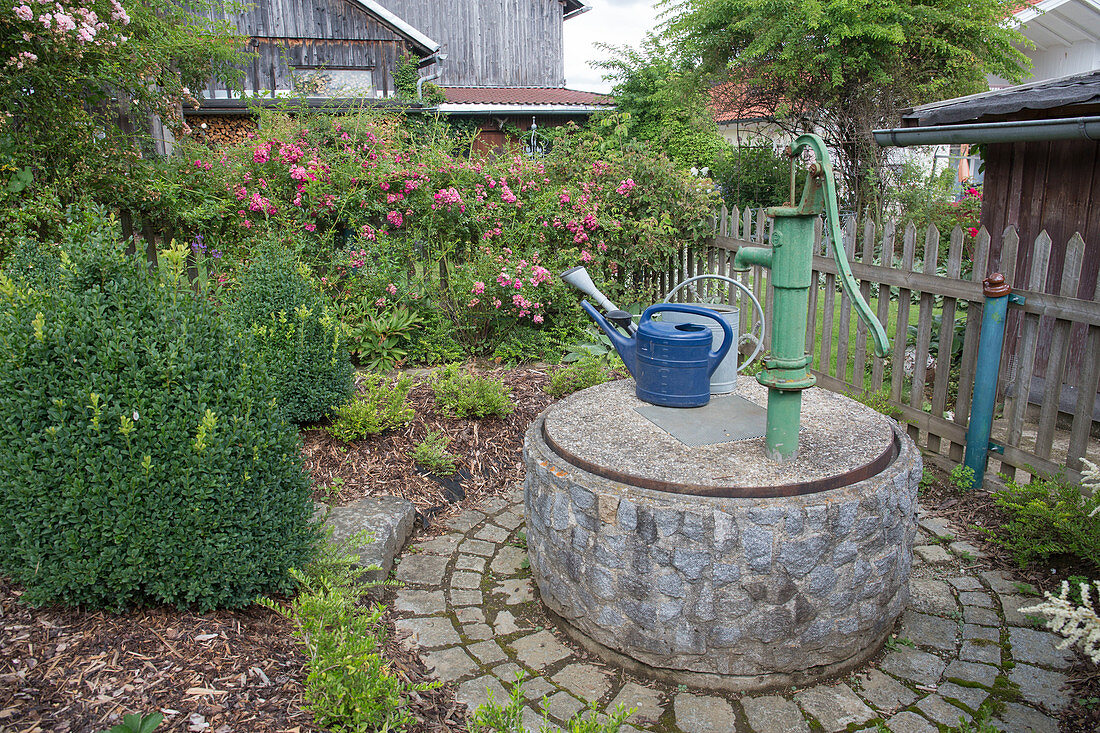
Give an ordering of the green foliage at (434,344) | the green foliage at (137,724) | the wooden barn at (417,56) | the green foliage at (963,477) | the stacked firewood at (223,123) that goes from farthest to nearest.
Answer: the wooden barn at (417,56)
the stacked firewood at (223,123)
the green foliage at (434,344)
the green foliage at (963,477)
the green foliage at (137,724)

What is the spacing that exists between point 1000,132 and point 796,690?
128 inches

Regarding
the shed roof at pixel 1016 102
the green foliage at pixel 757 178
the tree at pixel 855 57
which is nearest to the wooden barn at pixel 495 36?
the tree at pixel 855 57

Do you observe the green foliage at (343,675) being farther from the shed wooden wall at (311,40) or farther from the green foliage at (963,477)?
the shed wooden wall at (311,40)

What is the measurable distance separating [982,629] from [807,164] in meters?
1.87

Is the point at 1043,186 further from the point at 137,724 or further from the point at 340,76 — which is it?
the point at 340,76

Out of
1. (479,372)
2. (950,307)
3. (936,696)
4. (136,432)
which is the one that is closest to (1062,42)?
(950,307)

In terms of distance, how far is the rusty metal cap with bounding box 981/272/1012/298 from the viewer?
11.3 ft

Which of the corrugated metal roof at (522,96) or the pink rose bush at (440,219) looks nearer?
the pink rose bush at (440,219)

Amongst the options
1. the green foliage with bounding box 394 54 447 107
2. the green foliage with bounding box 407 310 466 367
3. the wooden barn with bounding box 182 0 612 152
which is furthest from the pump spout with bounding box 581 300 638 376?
the green foliage with bounding box 394 54 447 107

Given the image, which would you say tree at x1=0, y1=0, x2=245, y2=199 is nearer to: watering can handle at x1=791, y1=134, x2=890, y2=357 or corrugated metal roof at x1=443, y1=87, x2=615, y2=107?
watering can handle at x1=791, y1=134, x2=890, y2=357

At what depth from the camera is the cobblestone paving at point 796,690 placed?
7.23ft

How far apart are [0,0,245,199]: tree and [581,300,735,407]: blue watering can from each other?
3605 millimetres

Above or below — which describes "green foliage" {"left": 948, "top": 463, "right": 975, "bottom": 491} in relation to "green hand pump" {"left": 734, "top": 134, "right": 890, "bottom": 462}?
below

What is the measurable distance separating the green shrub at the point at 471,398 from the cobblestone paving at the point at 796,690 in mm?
1139
